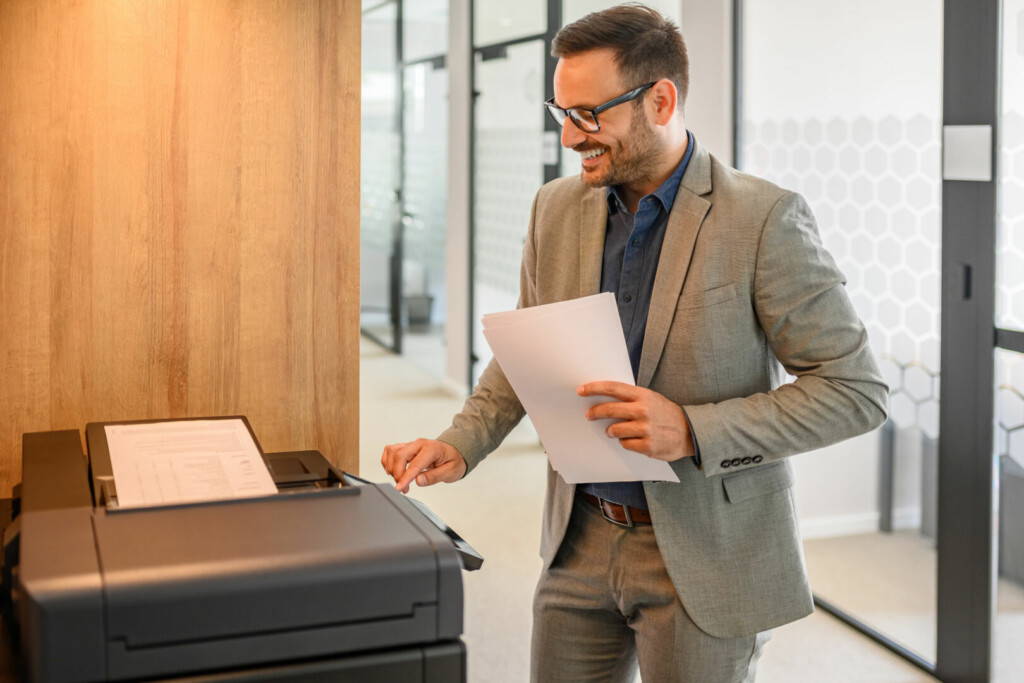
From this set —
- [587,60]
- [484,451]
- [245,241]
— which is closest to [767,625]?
[484,451]

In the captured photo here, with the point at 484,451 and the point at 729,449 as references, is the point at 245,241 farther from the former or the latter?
the point at 729,449

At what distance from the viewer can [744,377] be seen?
5.31 ft

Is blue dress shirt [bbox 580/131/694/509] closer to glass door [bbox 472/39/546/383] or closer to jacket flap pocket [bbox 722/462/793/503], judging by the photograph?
jacket flap pocket [bbox 722/462/793/503]

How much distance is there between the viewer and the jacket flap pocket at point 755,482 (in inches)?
63.9

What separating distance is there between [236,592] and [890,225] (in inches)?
102

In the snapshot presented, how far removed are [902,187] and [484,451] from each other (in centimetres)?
190

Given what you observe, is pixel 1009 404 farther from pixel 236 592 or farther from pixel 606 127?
pixel 236 592

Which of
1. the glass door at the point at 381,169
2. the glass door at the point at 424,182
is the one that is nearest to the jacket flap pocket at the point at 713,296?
the glass door at the point at 424,182

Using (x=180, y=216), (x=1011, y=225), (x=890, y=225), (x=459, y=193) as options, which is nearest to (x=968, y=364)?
(x=1011, y=225)

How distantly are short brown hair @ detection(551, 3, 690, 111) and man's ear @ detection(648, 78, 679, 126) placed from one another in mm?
15

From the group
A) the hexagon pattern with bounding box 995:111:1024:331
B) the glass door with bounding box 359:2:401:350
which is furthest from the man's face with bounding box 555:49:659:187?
the glass door with bounding box 359:2:401:350

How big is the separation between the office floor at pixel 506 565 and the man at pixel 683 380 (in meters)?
1.58

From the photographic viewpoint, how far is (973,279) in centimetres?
281

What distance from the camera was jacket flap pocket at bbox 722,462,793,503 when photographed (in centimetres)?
162
